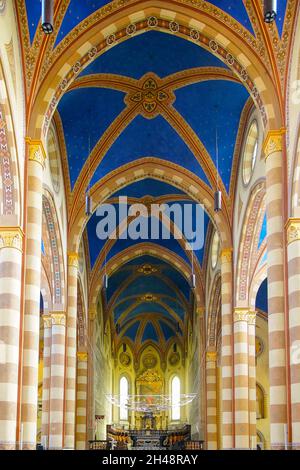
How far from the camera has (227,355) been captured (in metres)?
24.2

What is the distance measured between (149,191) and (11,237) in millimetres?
14575

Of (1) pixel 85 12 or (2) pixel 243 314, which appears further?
(2) pixel 243 314

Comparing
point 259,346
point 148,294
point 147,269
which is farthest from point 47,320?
point 148,294

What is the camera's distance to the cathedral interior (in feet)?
50.7

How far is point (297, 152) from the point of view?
1534cm

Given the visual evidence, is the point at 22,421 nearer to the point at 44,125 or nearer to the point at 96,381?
the point at 44,125

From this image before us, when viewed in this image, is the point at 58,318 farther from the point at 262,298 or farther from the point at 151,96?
the point at 262,298

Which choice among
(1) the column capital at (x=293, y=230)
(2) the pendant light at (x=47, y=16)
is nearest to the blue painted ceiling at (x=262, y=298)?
(1) the column capital at (x=293, y=230)

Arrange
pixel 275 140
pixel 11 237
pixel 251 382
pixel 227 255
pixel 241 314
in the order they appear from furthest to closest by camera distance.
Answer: pixel 227 255
pixel 241 314
pixel 251 382
pixel 275 140
pixel 11 237

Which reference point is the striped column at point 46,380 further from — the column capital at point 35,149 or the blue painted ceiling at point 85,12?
the blue painted ceiling at point 85,12

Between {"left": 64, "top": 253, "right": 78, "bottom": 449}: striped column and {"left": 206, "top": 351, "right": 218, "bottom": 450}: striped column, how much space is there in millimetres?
8323
